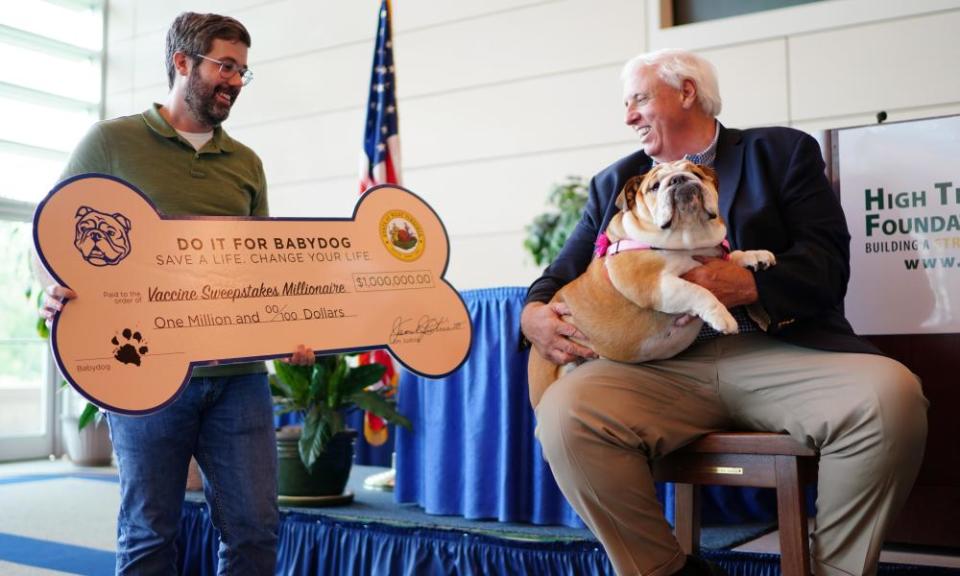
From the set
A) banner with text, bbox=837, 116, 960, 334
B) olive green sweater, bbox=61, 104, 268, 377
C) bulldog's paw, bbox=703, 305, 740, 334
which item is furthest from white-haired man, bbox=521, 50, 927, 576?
olive green sweater, bbox=61, 104, 268, 377

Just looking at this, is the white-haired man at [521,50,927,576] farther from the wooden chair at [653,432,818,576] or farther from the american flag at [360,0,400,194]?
the american flag at [360,0,400,194]

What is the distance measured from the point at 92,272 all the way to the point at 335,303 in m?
0.55

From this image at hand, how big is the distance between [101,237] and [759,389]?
4.78 feet

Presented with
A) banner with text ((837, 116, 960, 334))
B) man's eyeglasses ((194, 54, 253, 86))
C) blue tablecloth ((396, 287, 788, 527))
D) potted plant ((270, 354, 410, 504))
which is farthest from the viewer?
potted plant ((270, 354, 410, 504))

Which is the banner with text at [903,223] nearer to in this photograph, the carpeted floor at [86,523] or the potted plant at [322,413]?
the carpeted floor at [86,523]

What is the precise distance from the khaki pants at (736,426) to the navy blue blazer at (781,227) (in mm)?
106

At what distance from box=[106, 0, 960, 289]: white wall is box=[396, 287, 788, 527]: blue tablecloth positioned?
211cm

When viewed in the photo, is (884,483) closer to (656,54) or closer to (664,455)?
(664,455)

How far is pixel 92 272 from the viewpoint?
5.66 feet

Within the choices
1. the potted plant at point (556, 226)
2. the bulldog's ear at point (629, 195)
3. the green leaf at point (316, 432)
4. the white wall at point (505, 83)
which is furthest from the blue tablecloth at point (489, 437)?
the white wall at point (505, 83)

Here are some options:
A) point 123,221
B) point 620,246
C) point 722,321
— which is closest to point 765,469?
point 722,321

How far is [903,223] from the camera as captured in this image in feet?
7.82

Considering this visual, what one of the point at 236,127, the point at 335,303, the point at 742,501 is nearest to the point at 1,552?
the point at 335,303

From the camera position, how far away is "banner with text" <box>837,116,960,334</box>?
232cm
